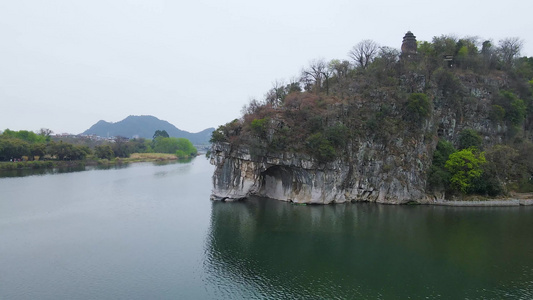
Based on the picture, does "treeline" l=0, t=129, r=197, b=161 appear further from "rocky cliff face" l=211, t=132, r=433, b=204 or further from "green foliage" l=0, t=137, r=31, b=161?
"rocky cliff face" l=211, t=132, r=433, b=204

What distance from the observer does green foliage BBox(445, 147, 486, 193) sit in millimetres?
37969

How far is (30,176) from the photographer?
200 ft

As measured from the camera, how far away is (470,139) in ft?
138

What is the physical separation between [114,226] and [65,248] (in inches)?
233

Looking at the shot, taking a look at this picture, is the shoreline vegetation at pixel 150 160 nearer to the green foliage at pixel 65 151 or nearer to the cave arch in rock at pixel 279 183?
the green foliage at pixel 65 151

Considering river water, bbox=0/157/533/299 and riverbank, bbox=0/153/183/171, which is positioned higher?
riverbank, bbox=0/153/183/171

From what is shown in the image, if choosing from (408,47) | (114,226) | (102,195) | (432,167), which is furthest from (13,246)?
(408,47)

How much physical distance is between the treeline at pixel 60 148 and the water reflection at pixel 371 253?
65202mm

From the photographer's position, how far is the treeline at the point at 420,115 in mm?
39094

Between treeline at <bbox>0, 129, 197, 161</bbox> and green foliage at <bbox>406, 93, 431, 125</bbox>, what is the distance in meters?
82.1

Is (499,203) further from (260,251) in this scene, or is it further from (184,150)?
(184,150)

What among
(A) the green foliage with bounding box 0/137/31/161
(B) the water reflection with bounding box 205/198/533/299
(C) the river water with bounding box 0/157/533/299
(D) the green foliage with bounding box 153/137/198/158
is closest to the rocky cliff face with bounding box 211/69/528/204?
(C) the river water with bounding box 0/157/533/299

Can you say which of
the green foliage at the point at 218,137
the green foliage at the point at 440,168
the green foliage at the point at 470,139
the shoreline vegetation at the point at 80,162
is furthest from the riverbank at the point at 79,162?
the green foliage at the point at 470,139

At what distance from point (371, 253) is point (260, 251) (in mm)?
8501
